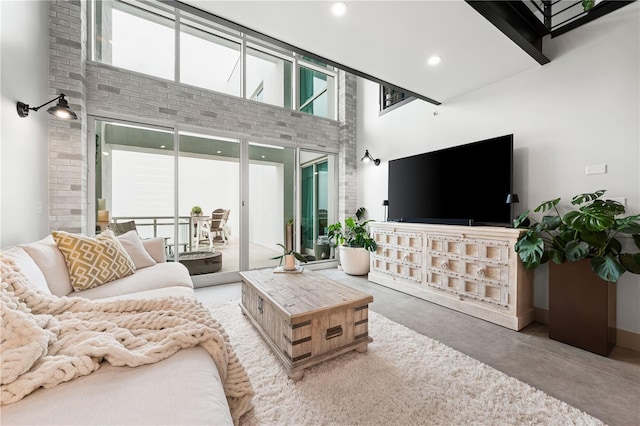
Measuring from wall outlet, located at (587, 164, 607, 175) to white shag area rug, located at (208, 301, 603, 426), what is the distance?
1901mm

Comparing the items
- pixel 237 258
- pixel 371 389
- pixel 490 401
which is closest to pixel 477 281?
pixel 490 401

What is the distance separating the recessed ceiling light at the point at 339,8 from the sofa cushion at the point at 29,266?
8.46 feet

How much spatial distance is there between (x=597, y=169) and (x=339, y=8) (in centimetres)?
254

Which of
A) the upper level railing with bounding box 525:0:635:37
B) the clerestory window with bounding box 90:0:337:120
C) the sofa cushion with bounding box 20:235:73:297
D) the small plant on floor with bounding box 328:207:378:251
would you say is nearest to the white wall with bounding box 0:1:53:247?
the sofa cushion with bounding box 20:235:73:297

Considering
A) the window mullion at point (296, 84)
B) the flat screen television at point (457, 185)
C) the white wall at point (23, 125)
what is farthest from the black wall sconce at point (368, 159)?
the white wall at point (23, 125)

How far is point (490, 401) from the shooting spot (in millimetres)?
1431

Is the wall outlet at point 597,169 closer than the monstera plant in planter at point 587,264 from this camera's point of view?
No

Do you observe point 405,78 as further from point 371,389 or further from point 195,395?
point 195,395

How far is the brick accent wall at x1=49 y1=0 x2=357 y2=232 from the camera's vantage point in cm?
276

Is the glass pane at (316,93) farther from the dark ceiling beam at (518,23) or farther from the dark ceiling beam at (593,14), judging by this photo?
the dark ceiling beam at (593,14)

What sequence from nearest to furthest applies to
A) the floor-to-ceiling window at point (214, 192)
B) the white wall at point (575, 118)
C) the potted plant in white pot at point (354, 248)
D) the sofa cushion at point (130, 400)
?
the sofa cushion at point (130, 400)
the white wall at point (575, 118)
the floor-to-ceiling window at point (214, 192)
the potted plant in white pot at point (354, 248)

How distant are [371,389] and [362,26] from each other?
266 cm

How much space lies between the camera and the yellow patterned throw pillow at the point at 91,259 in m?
1.92

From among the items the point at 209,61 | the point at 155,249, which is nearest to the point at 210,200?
the point at 155,249
